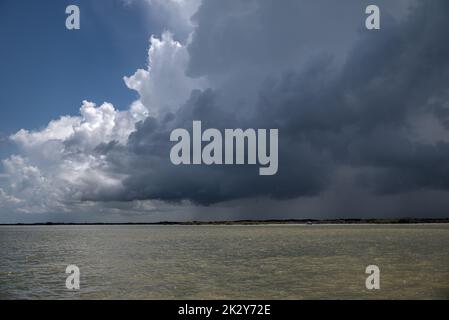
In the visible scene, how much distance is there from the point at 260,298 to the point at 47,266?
93.9 feet

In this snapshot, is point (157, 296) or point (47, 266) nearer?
point (157, 296)

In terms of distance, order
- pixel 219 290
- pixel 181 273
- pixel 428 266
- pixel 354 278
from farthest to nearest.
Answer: pixel 428 266 → pixel 181 273 → pixel 354 278 → pixel 219 290

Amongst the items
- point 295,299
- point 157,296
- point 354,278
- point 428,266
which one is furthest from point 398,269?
point 157,296

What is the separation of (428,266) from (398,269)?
13.3 ft

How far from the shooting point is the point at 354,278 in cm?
3206
